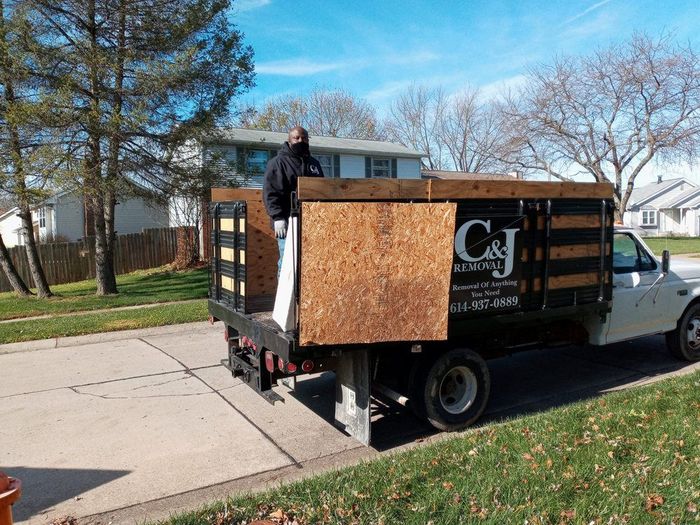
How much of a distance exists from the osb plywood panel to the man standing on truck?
0.95 metres

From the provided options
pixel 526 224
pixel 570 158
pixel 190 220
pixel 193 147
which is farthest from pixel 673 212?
pixel 526 224

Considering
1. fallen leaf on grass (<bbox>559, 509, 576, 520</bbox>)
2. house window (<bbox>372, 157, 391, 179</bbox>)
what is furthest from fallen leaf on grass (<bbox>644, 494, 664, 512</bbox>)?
house window (<bbox>372, 157, 391, 179</bbox>)

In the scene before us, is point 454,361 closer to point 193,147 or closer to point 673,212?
point 193,147

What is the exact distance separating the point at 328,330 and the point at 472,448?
136 cm

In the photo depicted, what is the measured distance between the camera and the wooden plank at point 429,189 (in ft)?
13.6

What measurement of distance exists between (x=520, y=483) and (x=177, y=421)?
3.25 metres

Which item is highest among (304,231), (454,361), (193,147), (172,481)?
(193,147)

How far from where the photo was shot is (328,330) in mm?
4234

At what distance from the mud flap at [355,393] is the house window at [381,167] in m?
25.9

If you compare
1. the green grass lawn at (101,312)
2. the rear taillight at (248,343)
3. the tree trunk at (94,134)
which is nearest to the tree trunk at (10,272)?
the green grass lawn at (101,312)

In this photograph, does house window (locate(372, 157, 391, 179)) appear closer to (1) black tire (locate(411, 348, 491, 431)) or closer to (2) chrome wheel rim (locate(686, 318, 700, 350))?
(2) chrome wheel rim (locate(686, 318, 700, 350))

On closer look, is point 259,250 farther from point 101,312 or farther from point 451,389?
point 101,312

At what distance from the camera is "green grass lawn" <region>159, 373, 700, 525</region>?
3.26 metres

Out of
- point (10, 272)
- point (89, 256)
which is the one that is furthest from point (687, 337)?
point (89, 256)
